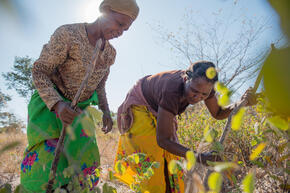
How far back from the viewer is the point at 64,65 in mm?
1494

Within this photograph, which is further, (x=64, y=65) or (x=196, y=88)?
(x=196, y=88)

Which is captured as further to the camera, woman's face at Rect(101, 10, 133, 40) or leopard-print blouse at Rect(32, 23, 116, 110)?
woman's face at Rect(101, 10, 133, 40)

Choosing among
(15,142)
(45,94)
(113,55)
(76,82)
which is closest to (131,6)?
(113,55)

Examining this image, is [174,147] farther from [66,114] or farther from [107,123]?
[66,114]

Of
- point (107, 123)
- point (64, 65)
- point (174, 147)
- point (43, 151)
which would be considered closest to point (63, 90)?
point (64, 65)

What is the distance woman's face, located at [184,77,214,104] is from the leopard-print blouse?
648mm

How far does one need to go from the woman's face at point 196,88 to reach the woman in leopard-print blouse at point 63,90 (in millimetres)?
604

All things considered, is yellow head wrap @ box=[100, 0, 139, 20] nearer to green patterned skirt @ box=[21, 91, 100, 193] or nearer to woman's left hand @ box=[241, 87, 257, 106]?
green patterned skirt @ box=[21, 91, 100, 193]

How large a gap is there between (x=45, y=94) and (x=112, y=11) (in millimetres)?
688

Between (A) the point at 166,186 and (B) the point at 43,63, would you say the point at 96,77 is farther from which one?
(A) the point at 166,186

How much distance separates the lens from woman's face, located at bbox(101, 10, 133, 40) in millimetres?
1494

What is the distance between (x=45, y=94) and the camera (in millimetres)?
1246

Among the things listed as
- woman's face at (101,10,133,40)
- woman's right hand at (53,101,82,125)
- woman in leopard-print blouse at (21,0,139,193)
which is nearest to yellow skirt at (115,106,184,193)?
woman in leopard-print blouse at (21,0,139,193)

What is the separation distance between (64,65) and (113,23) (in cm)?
42
